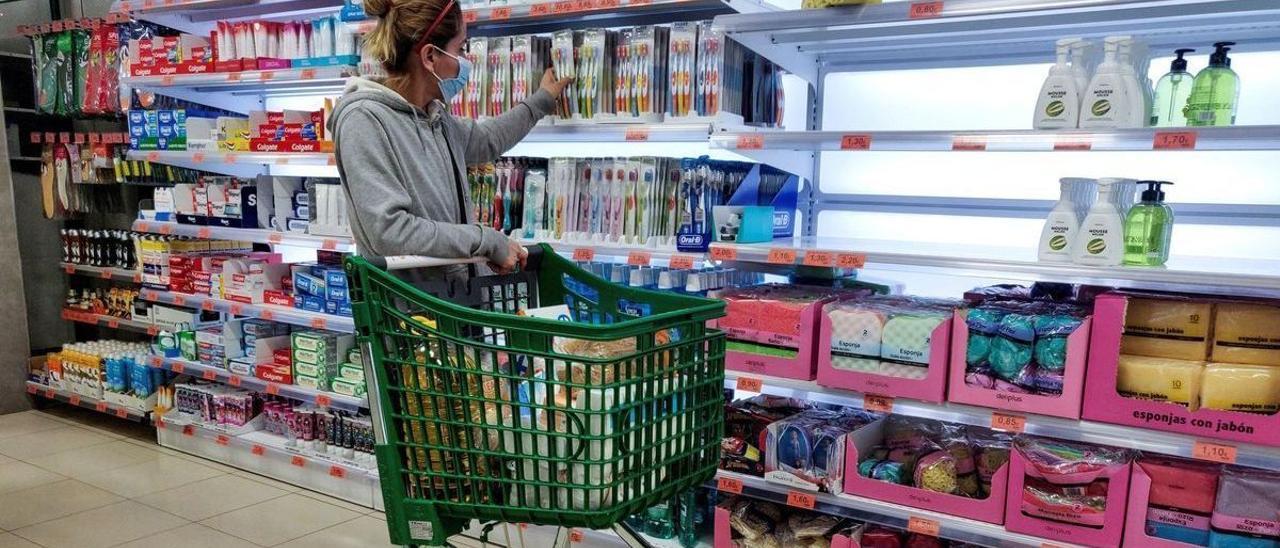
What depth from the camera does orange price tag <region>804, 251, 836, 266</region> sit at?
7.98 feet

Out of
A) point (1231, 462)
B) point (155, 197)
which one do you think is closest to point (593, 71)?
point (1231, 462)

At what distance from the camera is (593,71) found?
9.45ft

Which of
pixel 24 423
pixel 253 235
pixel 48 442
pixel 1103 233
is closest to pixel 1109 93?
pixel 1103 233

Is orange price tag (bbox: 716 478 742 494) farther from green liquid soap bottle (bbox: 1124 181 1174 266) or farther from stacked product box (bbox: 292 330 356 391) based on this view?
stacked product box (bbox: 292 330 356 391)

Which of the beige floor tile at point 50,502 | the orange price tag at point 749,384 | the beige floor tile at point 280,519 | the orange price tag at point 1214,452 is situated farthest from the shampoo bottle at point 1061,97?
the beige floor tile at point 50,502

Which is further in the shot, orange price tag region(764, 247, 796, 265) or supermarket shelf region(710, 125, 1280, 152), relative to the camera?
orange price tag region(764, 247, 796, 265)

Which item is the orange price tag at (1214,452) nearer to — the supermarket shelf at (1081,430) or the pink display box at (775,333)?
the supermarket shelf at (1081,430)

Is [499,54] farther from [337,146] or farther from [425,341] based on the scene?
[425,341]

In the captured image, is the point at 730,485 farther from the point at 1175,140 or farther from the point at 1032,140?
the point at 1175,140

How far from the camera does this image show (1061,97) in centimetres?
212

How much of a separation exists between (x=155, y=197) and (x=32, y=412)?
193 centimetres

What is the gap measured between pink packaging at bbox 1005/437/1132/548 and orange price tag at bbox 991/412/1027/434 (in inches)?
3.2

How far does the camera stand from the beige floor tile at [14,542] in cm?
328

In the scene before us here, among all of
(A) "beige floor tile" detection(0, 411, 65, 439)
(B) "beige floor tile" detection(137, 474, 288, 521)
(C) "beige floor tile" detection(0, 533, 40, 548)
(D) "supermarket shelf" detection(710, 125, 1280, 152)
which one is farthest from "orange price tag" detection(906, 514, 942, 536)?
(A) "beige floor tile" detection(0, 411, 65, 439)
